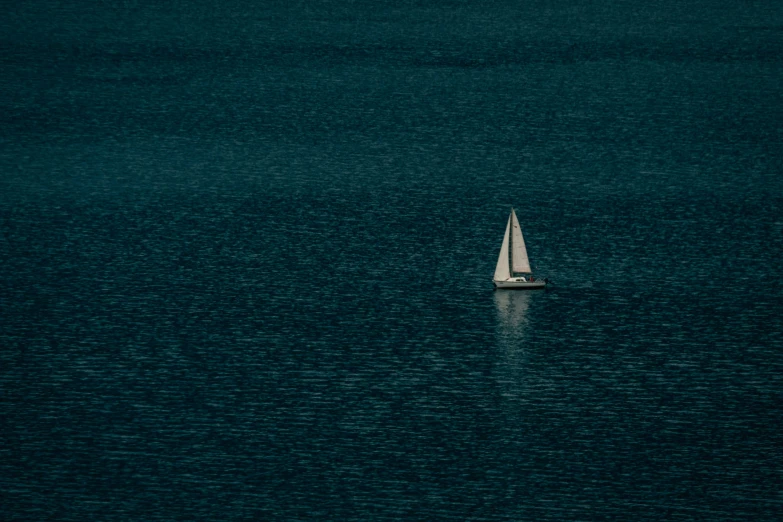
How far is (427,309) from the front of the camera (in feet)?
429

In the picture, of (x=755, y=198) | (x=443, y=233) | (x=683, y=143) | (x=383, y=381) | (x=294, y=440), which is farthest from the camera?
(x=683, y=143)

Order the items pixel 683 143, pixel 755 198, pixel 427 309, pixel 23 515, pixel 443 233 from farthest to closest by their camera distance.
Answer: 1. pixel 683 143
2. pixel 755 198
3. pixel 443 233
4. pixel 427 309
5. pixel 23 515

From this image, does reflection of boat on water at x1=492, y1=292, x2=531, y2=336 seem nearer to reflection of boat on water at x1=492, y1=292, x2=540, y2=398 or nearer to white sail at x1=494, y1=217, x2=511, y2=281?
reflection of boat on water at x1=492, y1=292, x2=540, y2=398

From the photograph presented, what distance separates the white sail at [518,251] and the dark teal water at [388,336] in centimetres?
305

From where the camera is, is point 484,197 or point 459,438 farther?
point 484,197

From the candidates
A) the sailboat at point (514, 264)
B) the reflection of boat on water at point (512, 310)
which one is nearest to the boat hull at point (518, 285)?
the sailboat at point (514, 264)

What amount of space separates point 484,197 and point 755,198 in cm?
3041

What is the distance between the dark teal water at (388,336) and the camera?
327 feet

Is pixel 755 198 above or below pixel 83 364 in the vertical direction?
above

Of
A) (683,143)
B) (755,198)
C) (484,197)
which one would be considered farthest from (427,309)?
(683,143)

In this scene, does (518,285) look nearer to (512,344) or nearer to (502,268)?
(502,268)

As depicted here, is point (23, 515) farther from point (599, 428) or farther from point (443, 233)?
point (443, 233)

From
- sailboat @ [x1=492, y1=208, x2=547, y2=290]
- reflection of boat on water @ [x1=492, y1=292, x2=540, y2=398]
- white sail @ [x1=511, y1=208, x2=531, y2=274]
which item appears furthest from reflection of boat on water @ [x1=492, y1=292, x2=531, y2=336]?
white sail @ [x1=511, y1=208, x2=531, y2=274]

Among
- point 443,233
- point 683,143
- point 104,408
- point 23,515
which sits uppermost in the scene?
point 683,143
